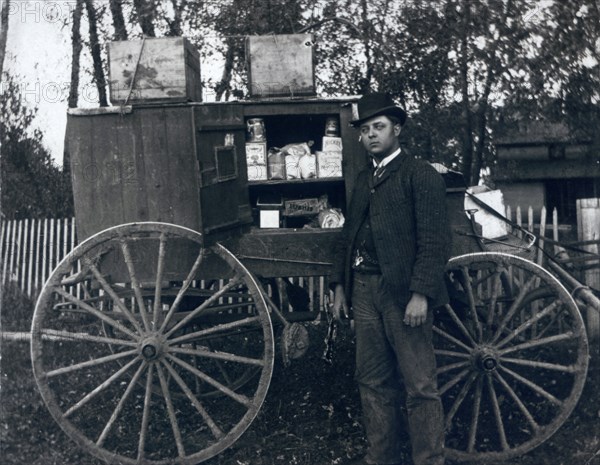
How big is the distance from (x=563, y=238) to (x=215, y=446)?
3.98 m

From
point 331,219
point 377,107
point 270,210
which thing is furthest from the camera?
point 270,210

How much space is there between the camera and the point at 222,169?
386 cm

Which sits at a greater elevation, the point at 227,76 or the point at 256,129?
the point at 227,76

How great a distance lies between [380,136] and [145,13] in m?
4.52

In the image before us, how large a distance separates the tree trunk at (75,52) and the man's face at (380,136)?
5.37 meters

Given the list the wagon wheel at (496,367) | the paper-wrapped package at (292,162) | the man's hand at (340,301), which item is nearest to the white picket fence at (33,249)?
the paper-wrapped package at (292,162)

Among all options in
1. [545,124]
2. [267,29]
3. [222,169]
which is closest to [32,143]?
[267,29]

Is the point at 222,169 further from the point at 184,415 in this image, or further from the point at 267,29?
the point at 267,29

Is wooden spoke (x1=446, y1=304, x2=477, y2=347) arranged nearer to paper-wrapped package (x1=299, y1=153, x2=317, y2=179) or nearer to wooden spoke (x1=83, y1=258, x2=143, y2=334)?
paper-wrapped package (x1=299, y1=153, x2=317, y2=179)

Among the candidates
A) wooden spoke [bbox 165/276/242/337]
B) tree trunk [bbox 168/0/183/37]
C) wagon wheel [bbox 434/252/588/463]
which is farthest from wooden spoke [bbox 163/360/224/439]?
tree trunk [bbox 168/0/183/37]

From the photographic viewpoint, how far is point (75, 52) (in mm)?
7793

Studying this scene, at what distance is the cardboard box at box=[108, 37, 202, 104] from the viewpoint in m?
3.98

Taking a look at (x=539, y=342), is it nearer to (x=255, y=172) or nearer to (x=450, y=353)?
(x=450, y=353)

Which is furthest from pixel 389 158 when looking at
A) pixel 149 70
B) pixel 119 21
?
pixel 119 21
